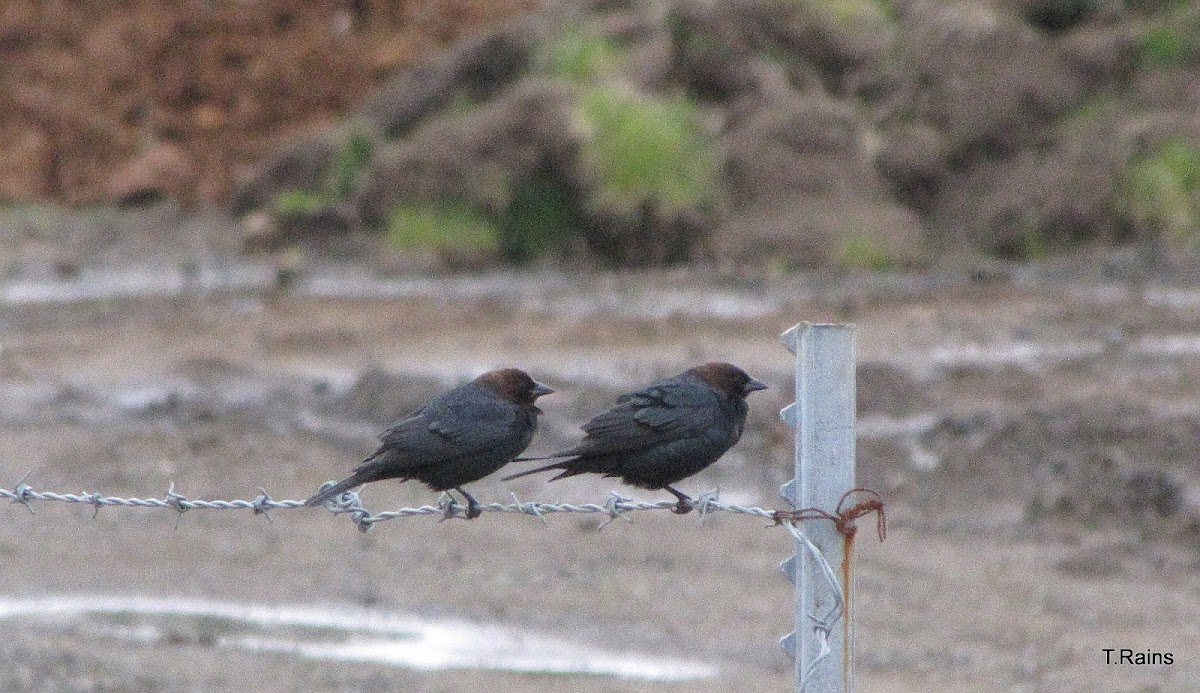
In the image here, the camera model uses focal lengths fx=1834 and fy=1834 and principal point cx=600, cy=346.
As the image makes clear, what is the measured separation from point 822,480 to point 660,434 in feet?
4.14

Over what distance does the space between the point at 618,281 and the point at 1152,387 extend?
7346 millimetres

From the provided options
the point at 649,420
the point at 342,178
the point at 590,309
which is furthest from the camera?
the point at 342,178

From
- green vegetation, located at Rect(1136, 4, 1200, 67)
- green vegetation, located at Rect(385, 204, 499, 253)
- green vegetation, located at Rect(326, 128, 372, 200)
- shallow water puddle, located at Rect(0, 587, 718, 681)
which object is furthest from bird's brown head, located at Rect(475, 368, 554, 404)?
green vegetation, located at Rect(326, 128, 372, 200)

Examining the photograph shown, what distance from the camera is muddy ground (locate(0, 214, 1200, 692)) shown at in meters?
8.55

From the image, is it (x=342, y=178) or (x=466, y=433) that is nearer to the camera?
(x=466, y=433)

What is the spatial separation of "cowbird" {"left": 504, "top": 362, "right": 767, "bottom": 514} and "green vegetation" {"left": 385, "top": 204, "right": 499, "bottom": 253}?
15.4 m

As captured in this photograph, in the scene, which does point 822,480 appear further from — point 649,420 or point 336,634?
point 336,634

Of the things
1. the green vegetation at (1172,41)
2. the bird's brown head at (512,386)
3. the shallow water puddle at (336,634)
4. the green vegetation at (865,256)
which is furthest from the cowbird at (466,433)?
the green vegetation at (1172,41)

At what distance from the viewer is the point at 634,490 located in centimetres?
1140

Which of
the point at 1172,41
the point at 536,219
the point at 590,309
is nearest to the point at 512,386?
the point at 590,309

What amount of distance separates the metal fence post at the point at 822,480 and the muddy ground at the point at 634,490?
4.03m

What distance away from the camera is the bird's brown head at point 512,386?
525 centimetres

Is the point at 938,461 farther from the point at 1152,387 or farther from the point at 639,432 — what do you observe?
the point at 639,432

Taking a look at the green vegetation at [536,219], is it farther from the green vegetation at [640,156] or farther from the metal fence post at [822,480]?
the metal fence post at [822,480]
